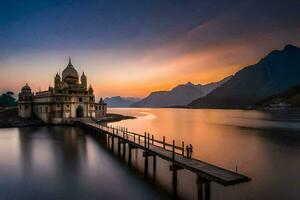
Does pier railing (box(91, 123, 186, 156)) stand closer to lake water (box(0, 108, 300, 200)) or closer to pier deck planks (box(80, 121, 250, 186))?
pier deck planks (box(80, 121, 250, 186))

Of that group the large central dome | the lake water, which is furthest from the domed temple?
the lake water

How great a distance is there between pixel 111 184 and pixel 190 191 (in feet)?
24.8

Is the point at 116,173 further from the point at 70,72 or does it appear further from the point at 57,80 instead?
the point at 57,80

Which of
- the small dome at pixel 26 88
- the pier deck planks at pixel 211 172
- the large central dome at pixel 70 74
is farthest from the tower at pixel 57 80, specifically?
the pier deck planks at pixel 211 172

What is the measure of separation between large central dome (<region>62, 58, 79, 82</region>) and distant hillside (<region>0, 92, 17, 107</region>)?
54.0 meters

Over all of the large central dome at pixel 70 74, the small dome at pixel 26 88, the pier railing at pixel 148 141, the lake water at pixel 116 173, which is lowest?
the lake water at pixel 116 173

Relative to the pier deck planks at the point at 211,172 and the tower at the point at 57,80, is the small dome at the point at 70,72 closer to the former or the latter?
the tower at the point at 57,80

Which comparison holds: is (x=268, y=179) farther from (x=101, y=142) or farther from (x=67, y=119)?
(x=67, y=119)

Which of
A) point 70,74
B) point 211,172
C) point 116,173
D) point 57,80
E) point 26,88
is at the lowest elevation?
point 116,173

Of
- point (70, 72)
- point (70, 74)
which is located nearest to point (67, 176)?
point (70, 74)

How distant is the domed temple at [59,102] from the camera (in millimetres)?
82125

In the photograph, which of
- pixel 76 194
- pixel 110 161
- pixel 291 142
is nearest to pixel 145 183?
pixel 76 194

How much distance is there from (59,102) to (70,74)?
17.1 m

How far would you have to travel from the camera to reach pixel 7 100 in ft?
443
